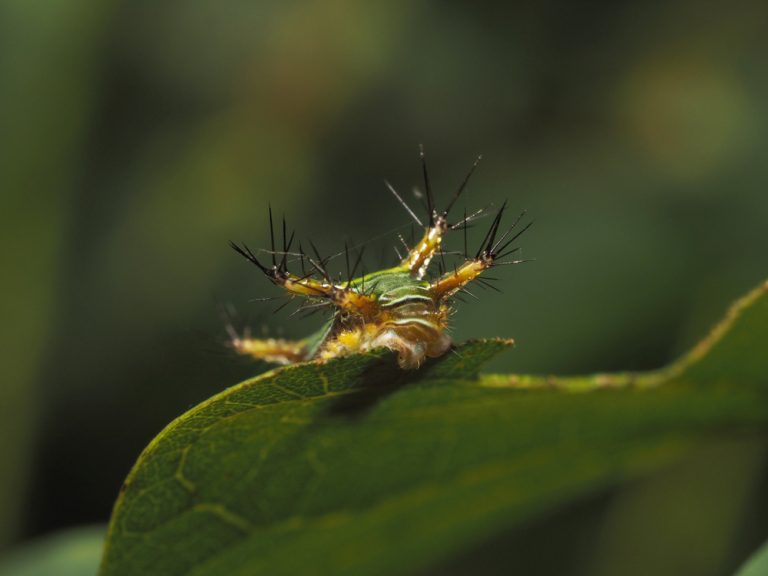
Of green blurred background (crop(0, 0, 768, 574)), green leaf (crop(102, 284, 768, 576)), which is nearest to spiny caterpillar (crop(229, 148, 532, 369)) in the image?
green leaf (crop(102, 284, 768, 576))

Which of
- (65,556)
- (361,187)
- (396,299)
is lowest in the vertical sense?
(65,556)

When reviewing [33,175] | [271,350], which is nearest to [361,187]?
[33,175]

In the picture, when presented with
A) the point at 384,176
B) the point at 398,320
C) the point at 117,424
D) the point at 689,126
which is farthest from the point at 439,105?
the point at 398,320

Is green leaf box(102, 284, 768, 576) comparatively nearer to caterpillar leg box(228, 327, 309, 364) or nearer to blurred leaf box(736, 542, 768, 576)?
blurred leaf box(736, 542, 768, 576)

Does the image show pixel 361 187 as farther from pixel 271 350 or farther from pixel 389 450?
pixel 389 450

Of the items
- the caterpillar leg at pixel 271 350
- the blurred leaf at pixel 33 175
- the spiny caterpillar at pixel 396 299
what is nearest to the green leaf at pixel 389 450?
the spiny caterpillar at pixel 396 299

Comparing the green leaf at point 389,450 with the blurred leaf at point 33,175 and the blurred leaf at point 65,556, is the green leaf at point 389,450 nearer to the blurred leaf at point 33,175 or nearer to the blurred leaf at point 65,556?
the blurred leaf at point 65,556
